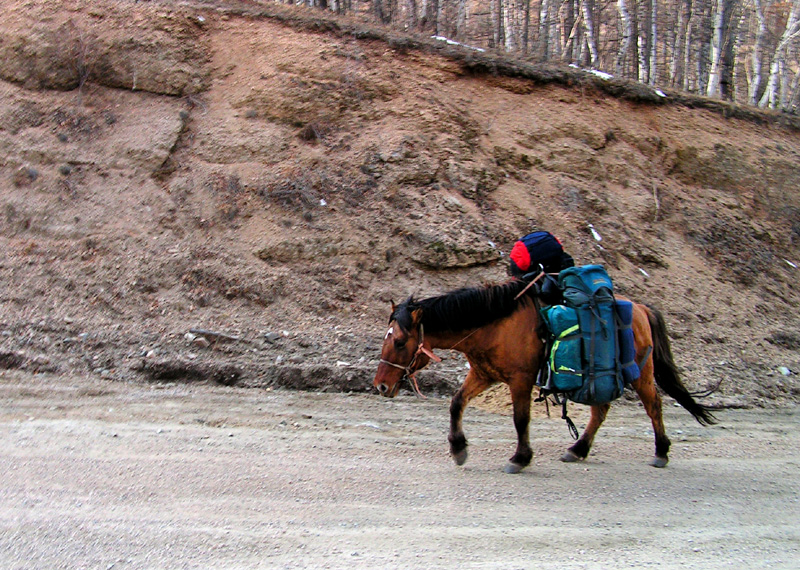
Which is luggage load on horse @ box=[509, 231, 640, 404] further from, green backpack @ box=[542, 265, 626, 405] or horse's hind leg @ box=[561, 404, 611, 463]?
horse's hind leg @ box=[561, 404, 611, 463]

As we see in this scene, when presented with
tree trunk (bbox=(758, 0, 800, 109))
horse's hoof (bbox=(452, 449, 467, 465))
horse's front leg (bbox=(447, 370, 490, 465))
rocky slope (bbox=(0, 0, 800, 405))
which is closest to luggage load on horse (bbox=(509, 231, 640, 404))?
horse's front leg (bbox=(447, 370, 490, 465))

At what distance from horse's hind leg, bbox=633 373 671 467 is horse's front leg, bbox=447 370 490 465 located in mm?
1619

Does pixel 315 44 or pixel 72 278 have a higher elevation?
pixel 315 44

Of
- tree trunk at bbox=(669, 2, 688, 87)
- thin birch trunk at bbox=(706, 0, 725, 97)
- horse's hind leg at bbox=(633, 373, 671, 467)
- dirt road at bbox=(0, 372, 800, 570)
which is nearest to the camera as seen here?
dirt road at bbox=(0, 372, 800, 570)

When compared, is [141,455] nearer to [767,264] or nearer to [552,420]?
[552,420]

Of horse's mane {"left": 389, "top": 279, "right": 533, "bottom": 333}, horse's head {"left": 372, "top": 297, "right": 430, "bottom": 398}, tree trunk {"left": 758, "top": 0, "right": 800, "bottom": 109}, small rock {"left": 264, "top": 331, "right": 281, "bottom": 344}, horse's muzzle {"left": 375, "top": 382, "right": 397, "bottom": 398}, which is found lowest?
small rock {"left": 264, "top": 331, "right": 281, "bottom": 344}

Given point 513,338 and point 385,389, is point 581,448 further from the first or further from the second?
point 385,389

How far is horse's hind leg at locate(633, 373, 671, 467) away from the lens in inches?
252

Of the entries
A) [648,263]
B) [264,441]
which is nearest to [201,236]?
[264,441]

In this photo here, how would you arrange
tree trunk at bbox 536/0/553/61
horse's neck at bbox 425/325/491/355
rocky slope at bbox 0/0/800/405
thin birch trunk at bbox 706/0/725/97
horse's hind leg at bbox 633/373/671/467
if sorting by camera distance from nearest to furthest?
horse's neck at bbox 425/325/491/355
horse's hind leg at bbox 633/373/671/467
rocky slope at bbox 0/0/800/405
tree trunk at bbox 536/0/553/61
thin birch trunk at bbox 706/0/725/97

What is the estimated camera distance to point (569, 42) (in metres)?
19.5

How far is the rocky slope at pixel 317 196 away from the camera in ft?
30.7

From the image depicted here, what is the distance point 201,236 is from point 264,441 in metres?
5.38

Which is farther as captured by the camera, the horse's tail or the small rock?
the small rock
